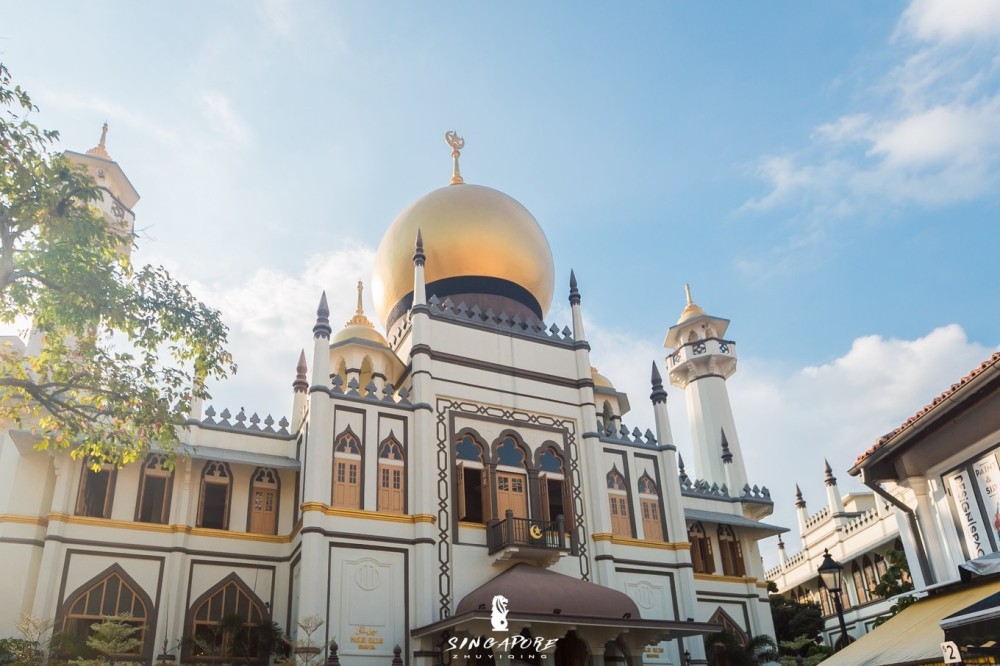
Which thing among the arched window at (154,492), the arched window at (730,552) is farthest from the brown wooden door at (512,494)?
the arched window at (154,492)

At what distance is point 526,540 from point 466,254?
8806 mm

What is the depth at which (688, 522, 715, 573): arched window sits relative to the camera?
23391mm

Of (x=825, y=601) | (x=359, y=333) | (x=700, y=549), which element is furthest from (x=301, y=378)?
(x=825, y=601)

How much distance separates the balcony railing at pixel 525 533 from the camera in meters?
18.6

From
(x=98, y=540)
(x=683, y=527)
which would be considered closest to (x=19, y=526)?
(x=98, y=540)

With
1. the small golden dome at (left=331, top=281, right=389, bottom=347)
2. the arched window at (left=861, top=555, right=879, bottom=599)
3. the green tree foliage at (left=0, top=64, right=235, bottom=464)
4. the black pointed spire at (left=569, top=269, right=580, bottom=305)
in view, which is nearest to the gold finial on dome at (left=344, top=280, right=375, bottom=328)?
the small golden dome at (left=331, top=281, right=389, bottom=347)

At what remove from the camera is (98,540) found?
17453 millimetres

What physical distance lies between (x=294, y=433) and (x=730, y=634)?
1240 cm

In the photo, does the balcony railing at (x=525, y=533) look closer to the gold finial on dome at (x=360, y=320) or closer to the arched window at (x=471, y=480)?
the arched window at (x=471, y=480)

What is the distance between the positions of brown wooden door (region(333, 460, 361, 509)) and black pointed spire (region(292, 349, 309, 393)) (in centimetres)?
483

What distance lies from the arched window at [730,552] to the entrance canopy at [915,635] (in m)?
11.1

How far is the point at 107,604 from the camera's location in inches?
672

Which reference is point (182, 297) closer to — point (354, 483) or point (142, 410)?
point (142, 410)

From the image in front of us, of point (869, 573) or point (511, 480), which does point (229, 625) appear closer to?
point (511, 480)
